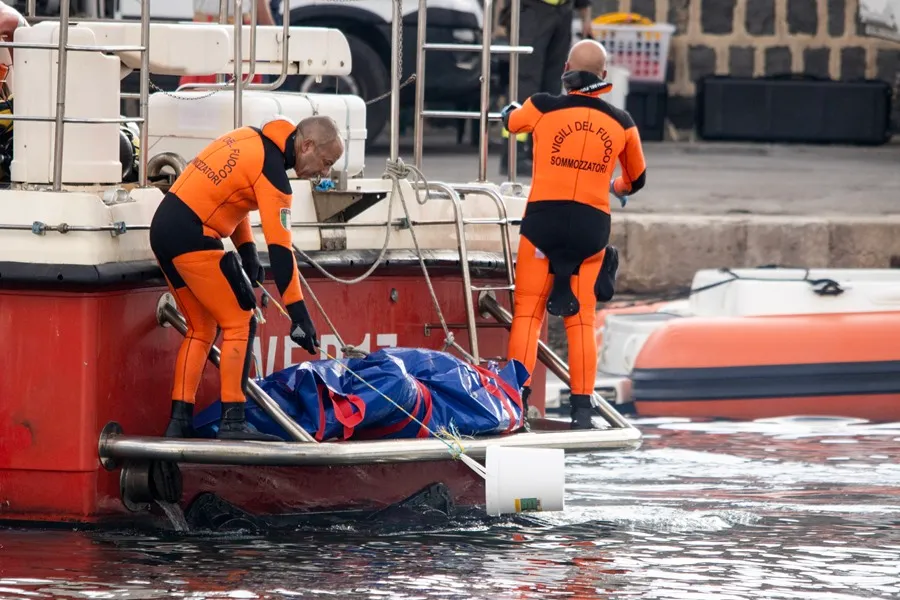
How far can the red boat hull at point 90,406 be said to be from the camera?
19.3 feet

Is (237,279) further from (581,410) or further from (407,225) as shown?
(581,410)

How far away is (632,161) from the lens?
278 inches

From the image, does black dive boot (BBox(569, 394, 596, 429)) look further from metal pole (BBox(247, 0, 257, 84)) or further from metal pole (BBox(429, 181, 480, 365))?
metal pole (BBox(247, 0, 257, 84))

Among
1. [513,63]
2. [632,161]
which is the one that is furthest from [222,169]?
[513,63]


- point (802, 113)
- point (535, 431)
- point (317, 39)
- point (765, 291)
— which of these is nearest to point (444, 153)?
point (802, 113)

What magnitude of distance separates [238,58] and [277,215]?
2.65ft

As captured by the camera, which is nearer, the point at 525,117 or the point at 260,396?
the point at 260,396

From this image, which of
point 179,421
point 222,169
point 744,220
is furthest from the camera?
point 744,220

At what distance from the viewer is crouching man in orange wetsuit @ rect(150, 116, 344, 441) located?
19.4 ft

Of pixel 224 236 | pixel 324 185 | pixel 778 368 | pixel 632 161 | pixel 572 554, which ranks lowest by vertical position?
pixel 572 554

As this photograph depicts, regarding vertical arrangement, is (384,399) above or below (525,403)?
above

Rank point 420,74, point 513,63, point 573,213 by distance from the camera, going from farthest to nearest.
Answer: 1. point 513,63
2. point 420,74
3. point 573,213

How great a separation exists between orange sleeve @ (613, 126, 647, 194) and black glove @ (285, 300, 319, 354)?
5.26 ft

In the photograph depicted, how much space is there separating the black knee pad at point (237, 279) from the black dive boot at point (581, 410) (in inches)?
58.4
